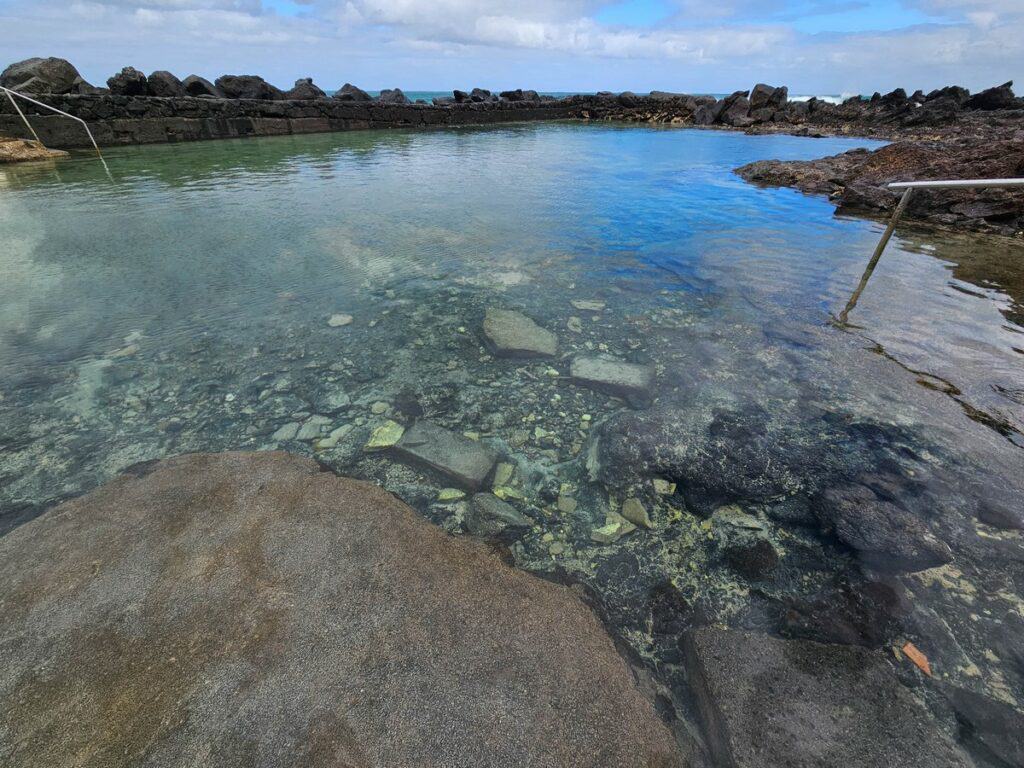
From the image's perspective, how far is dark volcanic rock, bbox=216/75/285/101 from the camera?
2470cm

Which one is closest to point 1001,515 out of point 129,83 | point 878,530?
point 878,530

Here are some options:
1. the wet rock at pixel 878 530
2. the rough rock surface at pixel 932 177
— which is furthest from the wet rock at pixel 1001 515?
the rough rock surface at pixel 932 177

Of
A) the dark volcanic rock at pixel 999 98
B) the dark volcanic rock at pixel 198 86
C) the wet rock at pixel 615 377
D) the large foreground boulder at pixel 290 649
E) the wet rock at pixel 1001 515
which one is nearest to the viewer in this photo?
the large foreground boulder at pixel 290 649

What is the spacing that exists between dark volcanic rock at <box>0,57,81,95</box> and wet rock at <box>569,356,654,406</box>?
2505cm

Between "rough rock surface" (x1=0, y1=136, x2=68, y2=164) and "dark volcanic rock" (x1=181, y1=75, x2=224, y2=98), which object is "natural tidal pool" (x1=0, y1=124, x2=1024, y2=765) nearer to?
"rough rock surface" (x1=0, y1=136, x2=68, y2=164)

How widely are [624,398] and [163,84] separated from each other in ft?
96.1

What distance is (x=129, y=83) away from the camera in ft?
66.3

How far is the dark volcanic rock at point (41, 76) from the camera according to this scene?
56.0ft

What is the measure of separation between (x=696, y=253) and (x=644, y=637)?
7231mm

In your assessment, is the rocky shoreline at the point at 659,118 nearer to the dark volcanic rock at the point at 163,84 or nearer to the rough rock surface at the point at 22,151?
the dark volcanic rock at the point at 163,84

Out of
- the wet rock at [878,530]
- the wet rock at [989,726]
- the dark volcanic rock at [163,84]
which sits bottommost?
the wet rock at [878,530]

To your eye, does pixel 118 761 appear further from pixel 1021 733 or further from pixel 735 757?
pixel 1021 733

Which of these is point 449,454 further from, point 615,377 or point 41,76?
point 41,76

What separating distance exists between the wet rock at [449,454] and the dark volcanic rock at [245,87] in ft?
101
